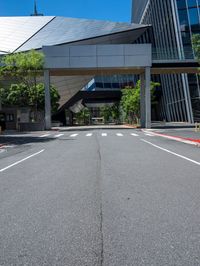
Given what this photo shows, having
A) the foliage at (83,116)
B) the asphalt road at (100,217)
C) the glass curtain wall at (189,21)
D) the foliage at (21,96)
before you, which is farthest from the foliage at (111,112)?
the asphalt road at (100,217)

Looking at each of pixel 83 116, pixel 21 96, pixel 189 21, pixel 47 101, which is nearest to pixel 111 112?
pixel 83 116

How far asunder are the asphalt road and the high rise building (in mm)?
39821

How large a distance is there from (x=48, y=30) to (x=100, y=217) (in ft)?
234

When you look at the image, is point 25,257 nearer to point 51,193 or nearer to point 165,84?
point 51,193

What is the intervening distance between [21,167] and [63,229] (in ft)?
25.5

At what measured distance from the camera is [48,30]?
74062 mm

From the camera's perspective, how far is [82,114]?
117 m

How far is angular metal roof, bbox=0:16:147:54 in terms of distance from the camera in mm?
69062

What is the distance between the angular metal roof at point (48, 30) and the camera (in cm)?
6906

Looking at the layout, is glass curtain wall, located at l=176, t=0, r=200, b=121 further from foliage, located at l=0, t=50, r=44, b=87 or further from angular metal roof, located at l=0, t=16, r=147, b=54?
foliage, located at l=0, t=50, r=44, b=87

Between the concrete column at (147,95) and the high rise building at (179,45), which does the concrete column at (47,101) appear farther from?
the high rise building at (179,45)

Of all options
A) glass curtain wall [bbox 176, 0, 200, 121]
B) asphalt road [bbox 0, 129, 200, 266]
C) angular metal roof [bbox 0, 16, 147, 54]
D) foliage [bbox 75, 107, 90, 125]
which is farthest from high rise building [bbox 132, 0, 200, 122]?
foliage [bbox 75, 107, 90, 125]

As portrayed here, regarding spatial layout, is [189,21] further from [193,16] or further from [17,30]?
[17,30]

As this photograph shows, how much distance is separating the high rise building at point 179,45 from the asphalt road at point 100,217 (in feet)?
131
